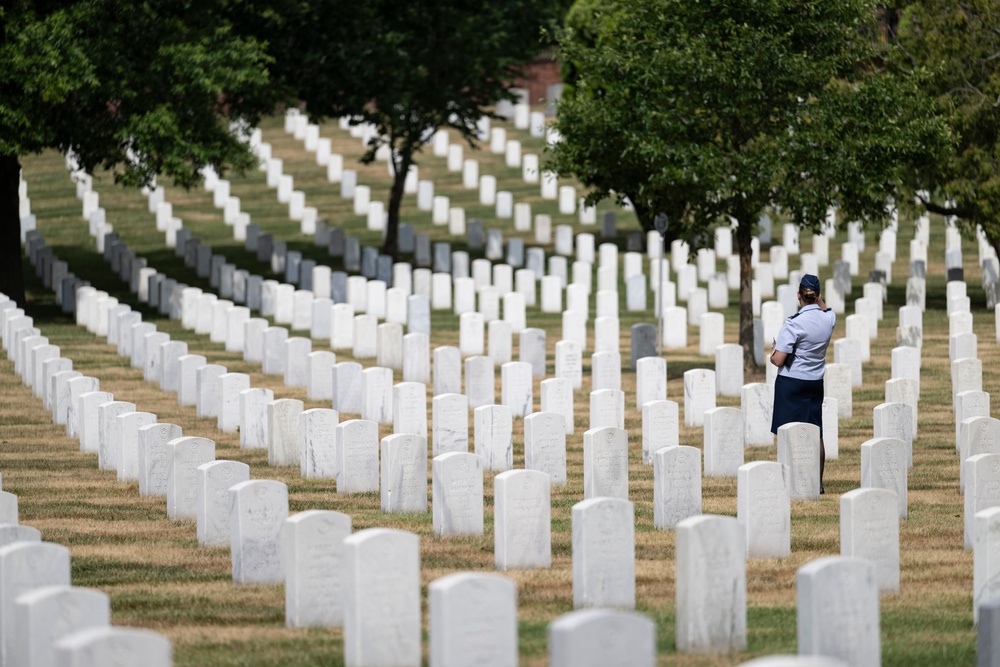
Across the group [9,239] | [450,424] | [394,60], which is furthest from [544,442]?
[394,60]

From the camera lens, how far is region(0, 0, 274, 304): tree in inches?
1027

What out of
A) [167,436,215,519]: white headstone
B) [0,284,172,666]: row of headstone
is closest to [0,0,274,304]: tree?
[167,436,215,519]: white headstone

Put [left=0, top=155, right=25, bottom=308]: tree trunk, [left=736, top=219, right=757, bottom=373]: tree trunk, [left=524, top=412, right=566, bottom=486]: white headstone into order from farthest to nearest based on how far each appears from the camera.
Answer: [left=0, top=155, right=25, bottom=308]: tree trunk → [left=736, top=219, right=757, bottom=373]: tree trunk → [left=524, top=412, right=566, bottom=486]: white headstone

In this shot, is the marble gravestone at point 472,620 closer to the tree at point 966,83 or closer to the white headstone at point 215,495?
the white headstone at point 215,495

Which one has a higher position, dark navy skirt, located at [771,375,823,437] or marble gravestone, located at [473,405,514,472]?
dark navy skirt, located at [771,375,823,437]

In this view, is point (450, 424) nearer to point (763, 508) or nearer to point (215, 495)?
point (215, 495)

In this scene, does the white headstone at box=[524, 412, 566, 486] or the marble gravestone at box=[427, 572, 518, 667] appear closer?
the marble gravestone at box=[427, 572, 518, 667]

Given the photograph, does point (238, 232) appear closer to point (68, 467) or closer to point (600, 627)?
point (68, 467)

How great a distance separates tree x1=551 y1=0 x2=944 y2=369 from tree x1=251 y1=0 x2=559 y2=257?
42.1ft

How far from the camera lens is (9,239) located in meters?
29.1

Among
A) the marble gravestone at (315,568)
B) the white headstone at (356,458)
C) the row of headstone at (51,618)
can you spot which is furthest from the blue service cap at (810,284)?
the row of headstone at (51,618)

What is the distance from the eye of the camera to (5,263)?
29.1 meters

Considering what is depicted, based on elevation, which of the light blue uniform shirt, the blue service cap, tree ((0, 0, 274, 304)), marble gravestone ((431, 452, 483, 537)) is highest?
tree ((0, 0, 274, 304))

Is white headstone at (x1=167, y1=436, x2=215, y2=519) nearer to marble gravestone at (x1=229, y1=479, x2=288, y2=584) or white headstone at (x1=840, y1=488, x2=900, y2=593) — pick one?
marble gravestone at (x1=229, y1=479, x2=288, y2=584)
